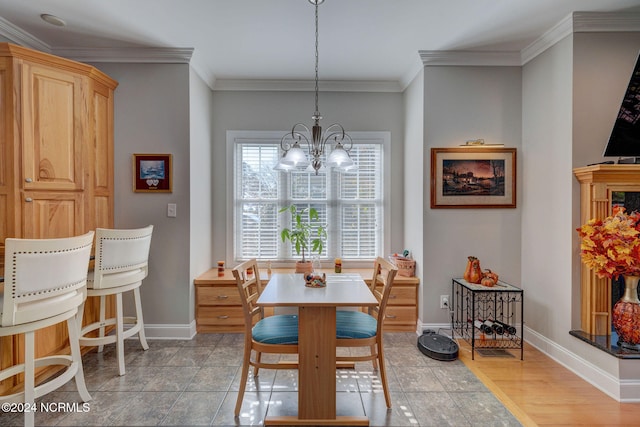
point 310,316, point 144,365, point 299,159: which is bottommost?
point 144,365

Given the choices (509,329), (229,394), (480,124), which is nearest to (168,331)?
(229,394)

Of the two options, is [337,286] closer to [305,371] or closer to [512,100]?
[305,371]

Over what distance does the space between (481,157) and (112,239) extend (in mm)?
3212

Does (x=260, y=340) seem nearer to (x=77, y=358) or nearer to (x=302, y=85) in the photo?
(x=77, y=358)

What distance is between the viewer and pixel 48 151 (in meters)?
2.45

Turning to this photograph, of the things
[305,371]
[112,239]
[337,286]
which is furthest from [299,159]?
[112,239]

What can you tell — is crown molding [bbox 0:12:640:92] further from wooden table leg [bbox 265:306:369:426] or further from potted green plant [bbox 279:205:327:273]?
wooden table leg [bbox 265:306:369:426]

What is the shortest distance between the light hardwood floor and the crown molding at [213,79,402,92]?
2889 mm

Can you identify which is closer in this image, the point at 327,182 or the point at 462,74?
the point at 462,74

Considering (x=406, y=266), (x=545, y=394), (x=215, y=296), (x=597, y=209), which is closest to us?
(x=545, y=394)

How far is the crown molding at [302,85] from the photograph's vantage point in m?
3.69

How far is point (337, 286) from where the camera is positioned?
2.25m

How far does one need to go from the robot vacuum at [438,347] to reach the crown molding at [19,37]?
14.1 ft

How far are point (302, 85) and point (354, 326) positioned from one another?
2749 mm
